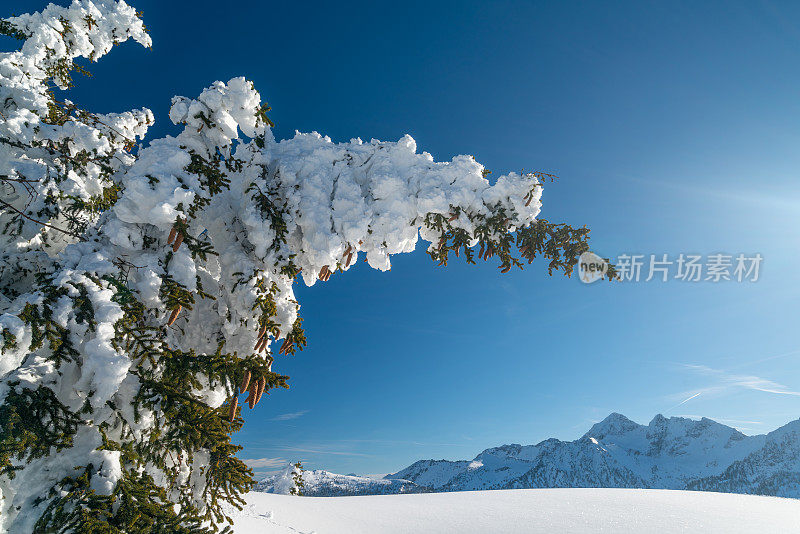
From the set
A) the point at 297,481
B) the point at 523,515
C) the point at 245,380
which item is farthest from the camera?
the point at 297,481

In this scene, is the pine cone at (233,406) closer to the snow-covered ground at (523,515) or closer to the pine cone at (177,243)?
the pine cone at (177,243)

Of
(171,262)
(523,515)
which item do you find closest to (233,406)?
(171,262)

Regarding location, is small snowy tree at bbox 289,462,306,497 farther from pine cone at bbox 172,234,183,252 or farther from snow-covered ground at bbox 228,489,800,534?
pine cone at bbox 172,234,183,252

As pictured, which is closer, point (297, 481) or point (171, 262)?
point (171, 262)

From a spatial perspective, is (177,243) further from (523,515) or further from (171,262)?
(523,515)

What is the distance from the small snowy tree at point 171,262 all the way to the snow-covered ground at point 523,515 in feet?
18.8

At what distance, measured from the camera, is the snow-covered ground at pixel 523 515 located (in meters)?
10.2

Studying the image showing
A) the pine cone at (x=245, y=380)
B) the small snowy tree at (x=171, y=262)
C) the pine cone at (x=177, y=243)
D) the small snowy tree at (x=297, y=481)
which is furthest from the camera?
the small snowy tree at (x=297, y=481)

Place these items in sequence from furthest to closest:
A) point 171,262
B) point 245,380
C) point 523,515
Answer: point 523,515 < point 171,262 < point 245,380

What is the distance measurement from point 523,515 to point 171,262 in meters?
11.5

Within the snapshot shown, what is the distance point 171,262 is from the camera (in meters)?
5.23

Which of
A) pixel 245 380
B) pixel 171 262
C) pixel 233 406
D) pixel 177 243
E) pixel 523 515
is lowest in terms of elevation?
pixel 523 515

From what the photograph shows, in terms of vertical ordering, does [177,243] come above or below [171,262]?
above

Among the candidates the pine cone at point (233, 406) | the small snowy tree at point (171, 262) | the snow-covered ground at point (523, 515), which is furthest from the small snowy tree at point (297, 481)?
the pine cone at point (233, 406)
